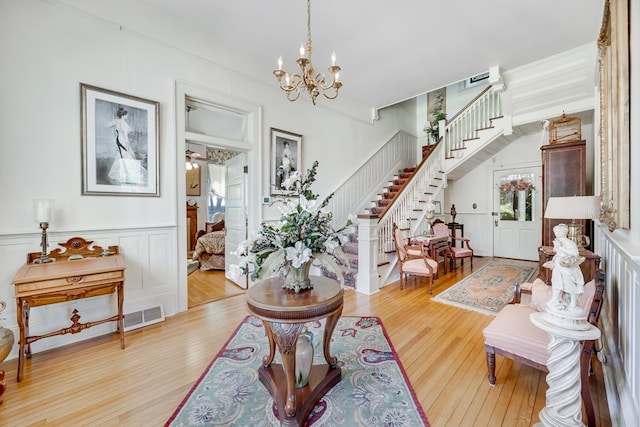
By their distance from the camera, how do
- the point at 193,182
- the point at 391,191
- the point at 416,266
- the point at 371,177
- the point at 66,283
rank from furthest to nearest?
the point at 193,182
the point at 391,191
the point at 371,177
the point at 416,266
the point at 66,283

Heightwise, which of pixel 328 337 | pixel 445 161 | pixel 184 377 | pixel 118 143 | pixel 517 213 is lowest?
pixel 184 377

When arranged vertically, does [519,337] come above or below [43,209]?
below

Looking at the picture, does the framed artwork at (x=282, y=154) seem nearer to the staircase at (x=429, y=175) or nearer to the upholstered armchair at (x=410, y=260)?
the staircase at (x=429, y=175)

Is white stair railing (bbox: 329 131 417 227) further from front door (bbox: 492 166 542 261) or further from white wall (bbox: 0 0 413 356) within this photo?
front door (bbox: 492 166 542 261)

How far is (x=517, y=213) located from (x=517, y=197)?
372mm

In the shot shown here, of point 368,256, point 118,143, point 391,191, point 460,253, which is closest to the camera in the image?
point 118,143

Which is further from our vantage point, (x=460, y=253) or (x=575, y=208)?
(x=460, y=253)

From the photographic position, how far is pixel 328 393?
1.82 meters

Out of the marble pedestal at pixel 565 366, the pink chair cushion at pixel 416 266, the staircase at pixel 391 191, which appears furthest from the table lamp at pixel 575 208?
the staircase at pixel 391 191

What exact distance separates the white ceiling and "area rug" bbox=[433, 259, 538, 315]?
3342 mm

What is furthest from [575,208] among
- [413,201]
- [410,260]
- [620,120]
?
[413,201]

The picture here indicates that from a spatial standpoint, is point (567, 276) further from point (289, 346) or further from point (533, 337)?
point (289, 346)

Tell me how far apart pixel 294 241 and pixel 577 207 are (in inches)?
109

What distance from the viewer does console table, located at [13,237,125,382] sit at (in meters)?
2.05
